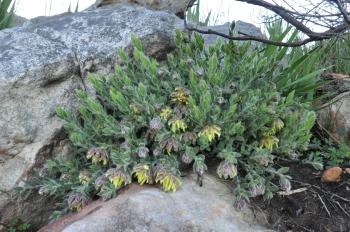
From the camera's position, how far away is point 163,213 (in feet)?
9.89

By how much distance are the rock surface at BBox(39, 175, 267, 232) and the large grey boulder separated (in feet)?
2.14

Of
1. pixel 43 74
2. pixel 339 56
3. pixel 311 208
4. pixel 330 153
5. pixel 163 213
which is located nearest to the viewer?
pixel 163 213

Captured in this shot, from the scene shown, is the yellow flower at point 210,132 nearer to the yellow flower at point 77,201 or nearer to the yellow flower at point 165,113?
the yellow flower at point 165,113

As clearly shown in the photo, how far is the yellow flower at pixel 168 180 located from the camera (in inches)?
123

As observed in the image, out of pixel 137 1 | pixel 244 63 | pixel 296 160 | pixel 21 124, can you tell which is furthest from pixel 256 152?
pixel 137 1

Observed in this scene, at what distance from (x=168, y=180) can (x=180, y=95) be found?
26.0 inches

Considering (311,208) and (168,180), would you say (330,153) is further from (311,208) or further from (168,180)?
(168,180)

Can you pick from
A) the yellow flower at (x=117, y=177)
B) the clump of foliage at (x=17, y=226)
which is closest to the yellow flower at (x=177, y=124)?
the yellow flower at (x=117, y=177)

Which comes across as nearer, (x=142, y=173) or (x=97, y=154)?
(x=142, y=173)

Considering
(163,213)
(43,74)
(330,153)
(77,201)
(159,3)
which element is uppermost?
(159,3)

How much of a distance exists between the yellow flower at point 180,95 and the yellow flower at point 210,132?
32cm

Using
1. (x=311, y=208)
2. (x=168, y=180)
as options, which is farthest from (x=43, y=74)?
(x=311, y=208)

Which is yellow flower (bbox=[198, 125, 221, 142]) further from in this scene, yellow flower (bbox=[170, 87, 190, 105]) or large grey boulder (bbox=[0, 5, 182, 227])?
large grey boulder (bbox=[0, 5, 182, 227])

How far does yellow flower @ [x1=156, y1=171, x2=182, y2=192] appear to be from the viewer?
123 inches
